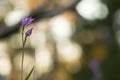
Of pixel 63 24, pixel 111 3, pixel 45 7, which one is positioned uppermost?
pixel 45 7

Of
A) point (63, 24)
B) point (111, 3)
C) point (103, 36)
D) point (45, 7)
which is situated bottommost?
point (63, 24)

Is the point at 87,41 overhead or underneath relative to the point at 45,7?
underneath

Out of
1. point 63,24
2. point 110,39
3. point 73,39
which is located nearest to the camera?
point 110,39

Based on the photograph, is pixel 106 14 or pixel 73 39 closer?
pixel 106 14

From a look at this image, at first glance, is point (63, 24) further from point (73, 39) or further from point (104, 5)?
point (104, 5)

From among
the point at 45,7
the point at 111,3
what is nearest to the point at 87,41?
the point at 111,3

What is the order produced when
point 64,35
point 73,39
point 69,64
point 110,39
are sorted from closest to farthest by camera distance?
1. point 110,39
2. point 69,64
3. point 73,39
4. point 64,35

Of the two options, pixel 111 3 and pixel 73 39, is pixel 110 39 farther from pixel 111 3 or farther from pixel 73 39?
pixel 73 39

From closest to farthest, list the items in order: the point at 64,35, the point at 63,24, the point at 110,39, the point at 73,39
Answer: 1. the point at 110,39
2. the point at 73,39
3. the point at 64,35
4. the point at 63,24

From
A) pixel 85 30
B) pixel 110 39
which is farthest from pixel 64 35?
pixel 110 39
